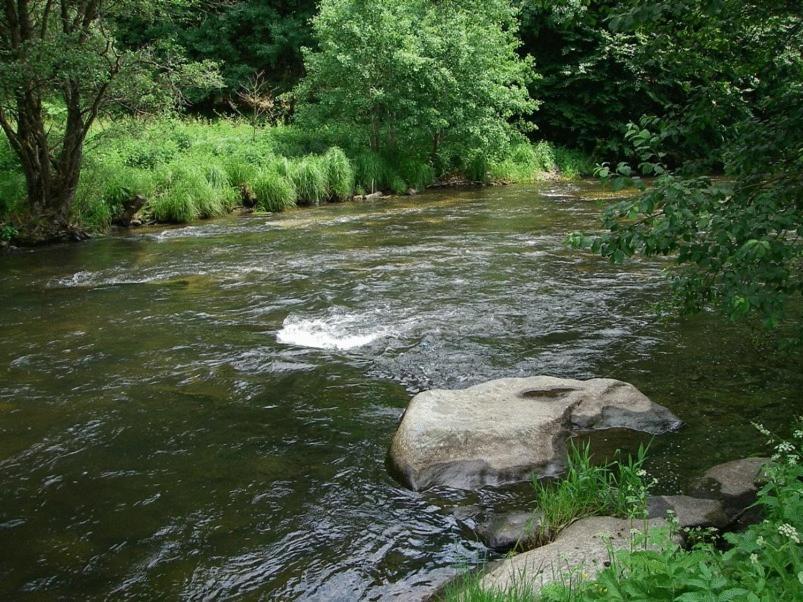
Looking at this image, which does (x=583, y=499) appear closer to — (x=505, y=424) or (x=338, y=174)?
(x=505, y=424)

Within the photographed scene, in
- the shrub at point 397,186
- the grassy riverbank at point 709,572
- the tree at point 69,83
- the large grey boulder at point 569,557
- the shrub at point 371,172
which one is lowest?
the large grey boulder at point 569,557

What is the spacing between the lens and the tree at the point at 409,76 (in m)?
20.3

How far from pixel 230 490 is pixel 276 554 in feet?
2.63

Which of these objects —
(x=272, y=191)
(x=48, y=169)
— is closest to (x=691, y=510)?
(x=48, y=169)

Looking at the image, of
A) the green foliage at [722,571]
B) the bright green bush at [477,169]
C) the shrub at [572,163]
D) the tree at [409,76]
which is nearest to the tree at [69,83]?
the tree at [409,76]

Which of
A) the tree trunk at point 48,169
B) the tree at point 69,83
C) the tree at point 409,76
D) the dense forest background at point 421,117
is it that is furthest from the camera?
the tree at point 409,76

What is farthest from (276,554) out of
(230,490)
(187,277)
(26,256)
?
(26,256)

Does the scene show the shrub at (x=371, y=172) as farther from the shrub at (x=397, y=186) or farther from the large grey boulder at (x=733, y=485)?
the large grey boulder at (x=733, y=485)

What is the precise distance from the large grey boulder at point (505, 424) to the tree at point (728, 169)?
1.09 m

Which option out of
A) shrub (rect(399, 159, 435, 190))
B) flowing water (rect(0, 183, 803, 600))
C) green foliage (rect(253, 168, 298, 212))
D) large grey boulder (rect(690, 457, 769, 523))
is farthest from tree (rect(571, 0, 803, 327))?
shrub (rect(399, 159, 435, 190))

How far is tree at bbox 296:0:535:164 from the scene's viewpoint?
20.3 meters

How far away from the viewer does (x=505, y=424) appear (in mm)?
4957

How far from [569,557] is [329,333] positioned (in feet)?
15.4

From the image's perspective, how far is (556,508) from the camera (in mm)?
3984
